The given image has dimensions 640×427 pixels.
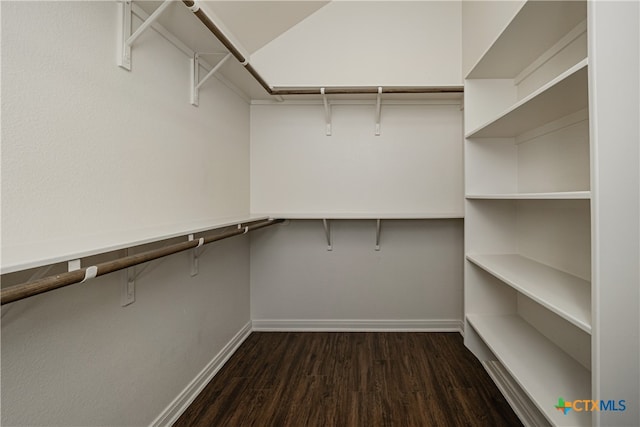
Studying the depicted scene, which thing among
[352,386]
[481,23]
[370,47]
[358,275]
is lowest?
[352,386]

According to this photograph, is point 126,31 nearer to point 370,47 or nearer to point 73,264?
point 73,264

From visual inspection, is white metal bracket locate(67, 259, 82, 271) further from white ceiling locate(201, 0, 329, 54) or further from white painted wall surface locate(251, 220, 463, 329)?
white painted wall surface locate(251, 220, 463, 329)

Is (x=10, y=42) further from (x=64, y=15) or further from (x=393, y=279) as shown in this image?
(x=393, y=279)

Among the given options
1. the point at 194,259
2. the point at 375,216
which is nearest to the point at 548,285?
the point at 375,216

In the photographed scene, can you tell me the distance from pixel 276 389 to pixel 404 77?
7.68 ft

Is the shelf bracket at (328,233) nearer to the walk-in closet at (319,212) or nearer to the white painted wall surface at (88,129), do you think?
the walk-in closet at (319,212)

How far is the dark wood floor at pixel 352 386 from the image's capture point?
5.15ft

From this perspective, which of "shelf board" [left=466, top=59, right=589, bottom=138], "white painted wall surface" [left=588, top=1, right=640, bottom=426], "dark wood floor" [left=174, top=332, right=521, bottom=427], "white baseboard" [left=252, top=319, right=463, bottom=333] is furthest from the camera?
"white baseboard" [left=252, top=319, right=463, bottom=333]

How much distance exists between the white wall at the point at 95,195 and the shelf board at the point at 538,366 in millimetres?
1610

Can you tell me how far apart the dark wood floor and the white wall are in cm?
33

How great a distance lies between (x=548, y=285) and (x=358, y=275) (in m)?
1.39

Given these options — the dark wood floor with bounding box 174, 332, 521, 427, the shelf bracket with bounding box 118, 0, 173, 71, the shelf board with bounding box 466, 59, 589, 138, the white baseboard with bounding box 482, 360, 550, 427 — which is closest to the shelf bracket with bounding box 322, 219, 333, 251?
the dark wood floor with bounding box 174, 332, 521, 427

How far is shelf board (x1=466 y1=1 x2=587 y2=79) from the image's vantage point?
1.28m

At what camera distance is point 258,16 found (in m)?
2.14
